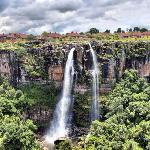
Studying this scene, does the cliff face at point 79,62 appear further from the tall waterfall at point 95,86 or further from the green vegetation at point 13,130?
the green vegetation at point 13,130

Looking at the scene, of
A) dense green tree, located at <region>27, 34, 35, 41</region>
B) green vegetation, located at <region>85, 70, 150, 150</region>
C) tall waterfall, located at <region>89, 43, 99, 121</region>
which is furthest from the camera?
dense green tree, located at <region>27, 34, 35, 41</region>

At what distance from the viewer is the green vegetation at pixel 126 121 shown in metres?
27.6

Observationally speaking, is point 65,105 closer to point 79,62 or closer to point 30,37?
point 79,62

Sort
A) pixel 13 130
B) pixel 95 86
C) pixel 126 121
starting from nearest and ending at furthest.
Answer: pixel 13 130, pixel 126 121, pixel 95 86

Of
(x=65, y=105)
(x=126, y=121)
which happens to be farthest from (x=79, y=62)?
(x=126, y=121)

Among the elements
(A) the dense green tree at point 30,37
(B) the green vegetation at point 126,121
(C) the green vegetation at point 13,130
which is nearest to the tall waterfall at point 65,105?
(B) the green vegetation at point 126,121

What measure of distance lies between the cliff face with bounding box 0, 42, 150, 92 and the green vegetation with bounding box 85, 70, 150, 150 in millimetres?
1185

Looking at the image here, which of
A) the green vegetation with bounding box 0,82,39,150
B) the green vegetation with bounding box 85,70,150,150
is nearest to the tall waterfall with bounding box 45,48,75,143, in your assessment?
the green vegetation with bounding box 85,70,150,150

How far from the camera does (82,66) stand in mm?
35844

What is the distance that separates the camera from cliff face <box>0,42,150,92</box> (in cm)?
3581

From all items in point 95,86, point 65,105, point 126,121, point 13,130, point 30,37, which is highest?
point 30,37

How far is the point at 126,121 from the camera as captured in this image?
98.2ft

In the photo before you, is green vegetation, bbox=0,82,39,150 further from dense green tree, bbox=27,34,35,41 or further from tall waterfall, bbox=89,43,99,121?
dense green tree, bbox=27,34,35,41

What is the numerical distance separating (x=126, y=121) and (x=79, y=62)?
7.23m
